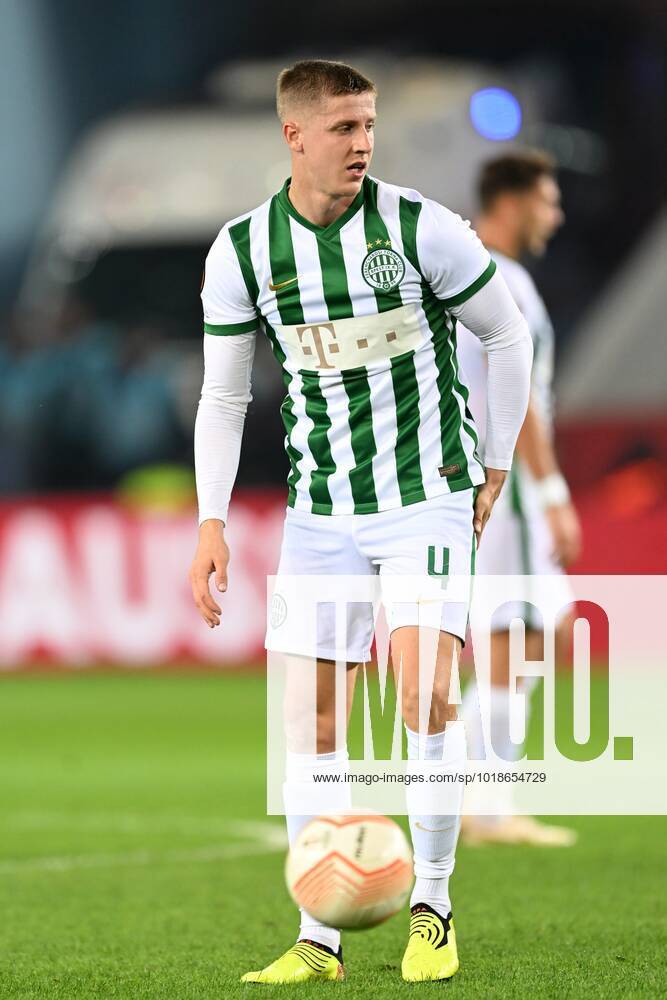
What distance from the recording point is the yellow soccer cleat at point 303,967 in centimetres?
454

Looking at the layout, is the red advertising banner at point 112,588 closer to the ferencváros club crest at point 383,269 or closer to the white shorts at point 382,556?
the white shorts at point 382,556

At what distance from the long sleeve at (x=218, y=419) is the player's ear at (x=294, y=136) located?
1.59 ft

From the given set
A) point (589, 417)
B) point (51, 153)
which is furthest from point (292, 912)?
point (51, 153)

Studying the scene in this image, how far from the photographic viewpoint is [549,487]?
6.82 m

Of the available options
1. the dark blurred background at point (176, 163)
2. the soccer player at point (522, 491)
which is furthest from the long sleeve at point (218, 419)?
the dark blurred background at point (176, 163)

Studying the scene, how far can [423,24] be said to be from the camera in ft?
59.7

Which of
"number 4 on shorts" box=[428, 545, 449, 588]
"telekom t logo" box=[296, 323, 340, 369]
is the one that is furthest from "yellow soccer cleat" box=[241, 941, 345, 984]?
"telekom t logo" box=[296, 323, 340, 369]

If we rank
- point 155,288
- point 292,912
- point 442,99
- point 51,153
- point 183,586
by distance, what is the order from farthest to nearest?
1. point 51,153
2. point 155,288
3. point 442,99
4. point 183,586
5. point 292,912

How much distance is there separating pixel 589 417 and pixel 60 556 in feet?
16.4

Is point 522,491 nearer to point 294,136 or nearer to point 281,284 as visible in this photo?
point 281,284

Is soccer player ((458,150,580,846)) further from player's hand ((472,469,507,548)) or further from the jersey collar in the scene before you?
the jersey collar

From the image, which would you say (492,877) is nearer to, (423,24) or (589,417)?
(589,417)

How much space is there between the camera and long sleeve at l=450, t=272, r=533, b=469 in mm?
4609

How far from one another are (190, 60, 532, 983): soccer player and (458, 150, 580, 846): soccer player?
2005mm
